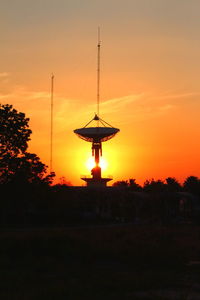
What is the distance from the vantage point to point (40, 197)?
216 ft

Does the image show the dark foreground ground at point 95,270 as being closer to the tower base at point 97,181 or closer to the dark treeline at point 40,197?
the dark treeline at point 40,197

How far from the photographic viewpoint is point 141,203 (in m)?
96.0

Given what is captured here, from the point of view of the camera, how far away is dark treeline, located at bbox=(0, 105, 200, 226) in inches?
2463

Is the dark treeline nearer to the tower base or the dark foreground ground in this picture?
the tower base

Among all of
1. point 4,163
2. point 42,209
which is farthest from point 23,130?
point 42,209

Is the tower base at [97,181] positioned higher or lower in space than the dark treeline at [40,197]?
higher

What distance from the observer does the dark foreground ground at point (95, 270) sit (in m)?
22.6

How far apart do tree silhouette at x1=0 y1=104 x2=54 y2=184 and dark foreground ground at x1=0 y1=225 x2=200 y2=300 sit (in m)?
26.1

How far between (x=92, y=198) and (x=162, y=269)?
6151 cm

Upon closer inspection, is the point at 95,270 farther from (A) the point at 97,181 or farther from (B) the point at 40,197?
(A) the point at 97,181

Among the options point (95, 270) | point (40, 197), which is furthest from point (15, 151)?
point (95, 270)

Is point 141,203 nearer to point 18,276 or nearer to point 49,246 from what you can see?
point 49,246

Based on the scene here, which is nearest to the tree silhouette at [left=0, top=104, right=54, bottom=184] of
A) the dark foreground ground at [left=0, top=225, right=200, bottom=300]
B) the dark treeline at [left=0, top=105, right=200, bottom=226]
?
the dark treeline at [left=0, top=105, right=200, bottom=226]

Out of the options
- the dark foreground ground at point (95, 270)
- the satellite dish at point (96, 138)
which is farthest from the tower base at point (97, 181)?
the dark foreground ground at point (95, 270)
